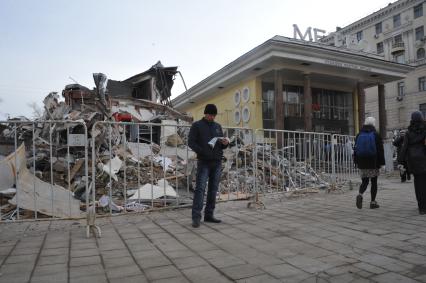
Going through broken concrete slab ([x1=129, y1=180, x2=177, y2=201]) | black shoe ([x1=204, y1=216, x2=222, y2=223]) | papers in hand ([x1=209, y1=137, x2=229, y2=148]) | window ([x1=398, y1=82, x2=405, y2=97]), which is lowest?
black shoe ([x1=204, y1=216, x2=222, y2=223])

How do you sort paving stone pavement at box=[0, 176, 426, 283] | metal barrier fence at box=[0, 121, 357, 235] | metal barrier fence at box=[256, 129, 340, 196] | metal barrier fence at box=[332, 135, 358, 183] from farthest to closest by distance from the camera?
1. metal barrier fence at box=[332, 135, 358, 183]
2. metal barrier fence at box=[256, 129, 340, 196]
3. metal barrier fence at box=[0, 121, 357, 235]
4. paving stone pavement at box=[0, 176, 426, 283]

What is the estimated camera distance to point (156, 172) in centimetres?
827

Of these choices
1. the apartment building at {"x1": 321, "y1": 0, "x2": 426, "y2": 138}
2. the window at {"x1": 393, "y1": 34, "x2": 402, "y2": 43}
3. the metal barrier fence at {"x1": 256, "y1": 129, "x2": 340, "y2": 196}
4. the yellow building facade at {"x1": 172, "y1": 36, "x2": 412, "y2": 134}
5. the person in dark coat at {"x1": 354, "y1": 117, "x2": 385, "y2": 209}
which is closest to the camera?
the person in dark coat at {"x1": 354, "y1": 117, "x2": 385, "y2": 209}

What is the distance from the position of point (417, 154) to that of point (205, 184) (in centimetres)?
368

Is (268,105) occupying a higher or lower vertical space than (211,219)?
higher

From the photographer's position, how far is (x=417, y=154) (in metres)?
6.11

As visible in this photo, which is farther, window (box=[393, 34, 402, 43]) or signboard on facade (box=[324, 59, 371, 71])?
window (box=[393, 34, 402, 43])

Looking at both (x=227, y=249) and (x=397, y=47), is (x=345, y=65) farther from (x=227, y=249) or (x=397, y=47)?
(x=397, y=47)

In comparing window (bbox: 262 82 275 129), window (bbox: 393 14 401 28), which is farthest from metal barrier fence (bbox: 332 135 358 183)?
window (bbox: 393 14 401 28)

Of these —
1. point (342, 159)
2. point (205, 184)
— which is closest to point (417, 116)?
point (342, 159)

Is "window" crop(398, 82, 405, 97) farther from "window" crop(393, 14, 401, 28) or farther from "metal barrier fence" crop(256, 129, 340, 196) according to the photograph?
"metal barrier fence" crop(256, 129, 340, 196)

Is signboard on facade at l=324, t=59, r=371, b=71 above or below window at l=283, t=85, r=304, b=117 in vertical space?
above

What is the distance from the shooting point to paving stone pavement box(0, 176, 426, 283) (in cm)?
314

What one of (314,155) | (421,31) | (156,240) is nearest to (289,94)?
(314,155)
